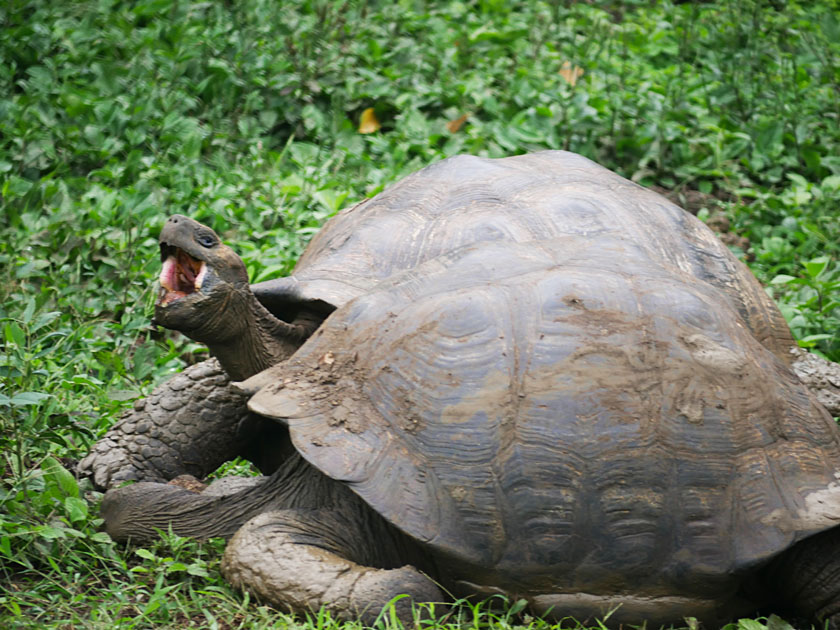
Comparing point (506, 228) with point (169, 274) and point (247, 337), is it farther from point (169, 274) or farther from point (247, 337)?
point (169, 274)

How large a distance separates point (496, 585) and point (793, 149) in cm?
436

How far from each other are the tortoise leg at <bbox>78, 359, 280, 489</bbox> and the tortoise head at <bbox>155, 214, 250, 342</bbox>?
44 cm

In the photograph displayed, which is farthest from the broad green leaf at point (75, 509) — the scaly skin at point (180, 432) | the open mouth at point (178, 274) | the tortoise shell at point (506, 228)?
the tortoise shell at point (506, 228)

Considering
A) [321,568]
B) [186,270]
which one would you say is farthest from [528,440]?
[186,270]

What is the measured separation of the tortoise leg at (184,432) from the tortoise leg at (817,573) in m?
1.71

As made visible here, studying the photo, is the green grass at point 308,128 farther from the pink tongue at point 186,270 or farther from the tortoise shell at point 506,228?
the tortoise shell at point 506,228

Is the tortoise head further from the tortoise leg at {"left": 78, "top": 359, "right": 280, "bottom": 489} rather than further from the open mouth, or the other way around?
the tortoise leg at {"left": 78, "top": 359, "right": 280, "bottom": 489}

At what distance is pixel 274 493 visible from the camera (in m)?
3.19

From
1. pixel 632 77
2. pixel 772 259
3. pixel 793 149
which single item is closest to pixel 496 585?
pixel 772 259

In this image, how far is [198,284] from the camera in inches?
125

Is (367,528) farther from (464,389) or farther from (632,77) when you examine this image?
(632,77)

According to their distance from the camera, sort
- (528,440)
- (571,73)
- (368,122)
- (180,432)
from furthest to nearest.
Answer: (571,73)
(368,122)
(180,432)
(528,440)

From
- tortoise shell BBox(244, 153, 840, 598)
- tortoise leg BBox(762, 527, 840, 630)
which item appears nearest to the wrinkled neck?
tortoise shell BBox(244, 153, 840, 598)

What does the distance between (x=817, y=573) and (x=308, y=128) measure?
4205 mm
